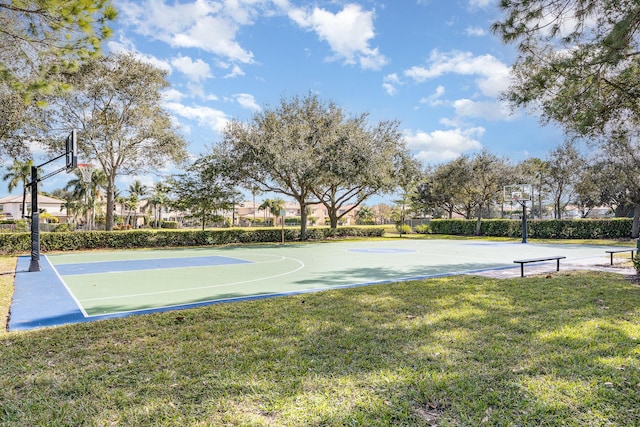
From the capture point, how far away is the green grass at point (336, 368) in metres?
2.61

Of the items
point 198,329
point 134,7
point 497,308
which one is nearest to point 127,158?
point 134,7

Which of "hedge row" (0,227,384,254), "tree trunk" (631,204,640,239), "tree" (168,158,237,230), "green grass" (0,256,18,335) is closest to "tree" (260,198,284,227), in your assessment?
"hedge row" (0,227,384,254)

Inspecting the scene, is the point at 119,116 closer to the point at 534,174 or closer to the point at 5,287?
the point at 5,287

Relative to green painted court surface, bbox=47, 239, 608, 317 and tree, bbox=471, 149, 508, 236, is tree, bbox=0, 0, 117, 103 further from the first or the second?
tree, bbox=471, 149, 508, 236

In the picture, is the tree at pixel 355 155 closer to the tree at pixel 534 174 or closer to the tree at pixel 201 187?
the tree at pixel 201 187

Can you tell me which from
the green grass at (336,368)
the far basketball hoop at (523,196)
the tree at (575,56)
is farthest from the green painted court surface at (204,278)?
the far basketball hoop at (523,196)

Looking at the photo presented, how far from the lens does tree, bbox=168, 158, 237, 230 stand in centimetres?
2298

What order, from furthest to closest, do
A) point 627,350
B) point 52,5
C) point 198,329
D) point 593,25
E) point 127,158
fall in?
point 127,158
point 593,25
point 52,5
point 198,329
point 627,350

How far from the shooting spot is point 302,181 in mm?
22703

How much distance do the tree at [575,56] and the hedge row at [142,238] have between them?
56.9ft

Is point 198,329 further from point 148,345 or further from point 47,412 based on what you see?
point 47,412

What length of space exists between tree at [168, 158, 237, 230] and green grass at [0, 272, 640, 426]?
60.2ft

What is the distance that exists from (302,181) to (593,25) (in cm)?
1701

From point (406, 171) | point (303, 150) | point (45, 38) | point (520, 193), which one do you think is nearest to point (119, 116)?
point (303, 150)
